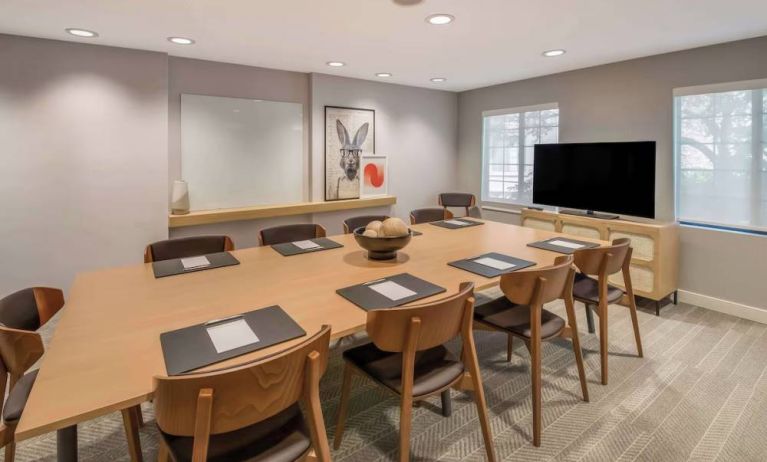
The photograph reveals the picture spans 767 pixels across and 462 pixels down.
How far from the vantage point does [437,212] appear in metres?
3.96

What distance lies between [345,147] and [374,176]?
1.72 feet

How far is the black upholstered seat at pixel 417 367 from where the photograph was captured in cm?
160

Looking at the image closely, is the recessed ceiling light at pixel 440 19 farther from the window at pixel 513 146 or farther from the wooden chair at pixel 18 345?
the wooden chair at pixel 18 345

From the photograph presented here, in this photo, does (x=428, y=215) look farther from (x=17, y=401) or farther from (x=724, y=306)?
(x=17, y=401)

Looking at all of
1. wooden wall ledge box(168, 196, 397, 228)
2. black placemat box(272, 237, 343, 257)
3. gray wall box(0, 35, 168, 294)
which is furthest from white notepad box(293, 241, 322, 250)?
gray wall box(0, 35, 168, 294)

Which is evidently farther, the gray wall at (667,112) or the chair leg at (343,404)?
the gray wall at (667,112)

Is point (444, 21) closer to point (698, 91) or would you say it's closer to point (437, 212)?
point (437, 212)

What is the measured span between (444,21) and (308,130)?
218 cm

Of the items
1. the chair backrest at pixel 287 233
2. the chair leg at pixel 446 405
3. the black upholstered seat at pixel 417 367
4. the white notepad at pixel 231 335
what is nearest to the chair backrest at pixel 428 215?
the chair backrest at pixel 287 233

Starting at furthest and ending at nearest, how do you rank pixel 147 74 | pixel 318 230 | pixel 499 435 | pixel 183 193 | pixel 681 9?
pixel 183 193 → pixel 147 74 → pixel 318 230 → pixel 681 9 → pixel 499 435

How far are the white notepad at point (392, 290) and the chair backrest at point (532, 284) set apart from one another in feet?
1.50

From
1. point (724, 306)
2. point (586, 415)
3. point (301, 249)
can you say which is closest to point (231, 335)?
point (301, 249)

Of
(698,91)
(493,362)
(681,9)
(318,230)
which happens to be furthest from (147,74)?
(698,91)

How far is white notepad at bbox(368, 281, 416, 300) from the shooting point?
1675 millimetres
